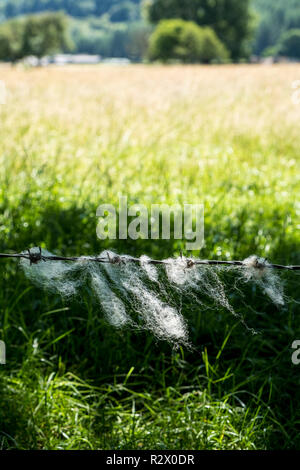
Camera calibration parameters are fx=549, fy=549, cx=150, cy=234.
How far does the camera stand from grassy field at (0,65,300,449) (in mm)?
2398

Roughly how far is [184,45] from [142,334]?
167 feet

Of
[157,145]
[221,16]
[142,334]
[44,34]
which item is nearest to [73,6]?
[44,34]

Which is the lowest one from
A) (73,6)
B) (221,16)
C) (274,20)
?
(221,16)

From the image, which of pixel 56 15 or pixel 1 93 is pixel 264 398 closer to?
pixel 1 93

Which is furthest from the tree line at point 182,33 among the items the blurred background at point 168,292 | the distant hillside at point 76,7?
the blurred background at point 168,292

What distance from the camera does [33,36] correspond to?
64.9 metres

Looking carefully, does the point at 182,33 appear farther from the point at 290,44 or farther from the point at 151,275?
the point at 151,275

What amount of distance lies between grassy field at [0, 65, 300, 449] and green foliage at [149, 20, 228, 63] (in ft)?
153

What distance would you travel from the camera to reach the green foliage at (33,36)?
A: 60406 millimetres

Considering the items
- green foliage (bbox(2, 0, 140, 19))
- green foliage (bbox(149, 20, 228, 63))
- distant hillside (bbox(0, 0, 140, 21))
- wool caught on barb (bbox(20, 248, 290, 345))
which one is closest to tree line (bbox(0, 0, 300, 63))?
green foliage (bbox(149, 20, 228, 63))

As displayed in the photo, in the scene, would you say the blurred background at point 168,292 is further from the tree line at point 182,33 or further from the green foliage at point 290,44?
the green foliage at point 290,44

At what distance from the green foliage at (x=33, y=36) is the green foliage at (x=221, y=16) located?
1348 centimetres
